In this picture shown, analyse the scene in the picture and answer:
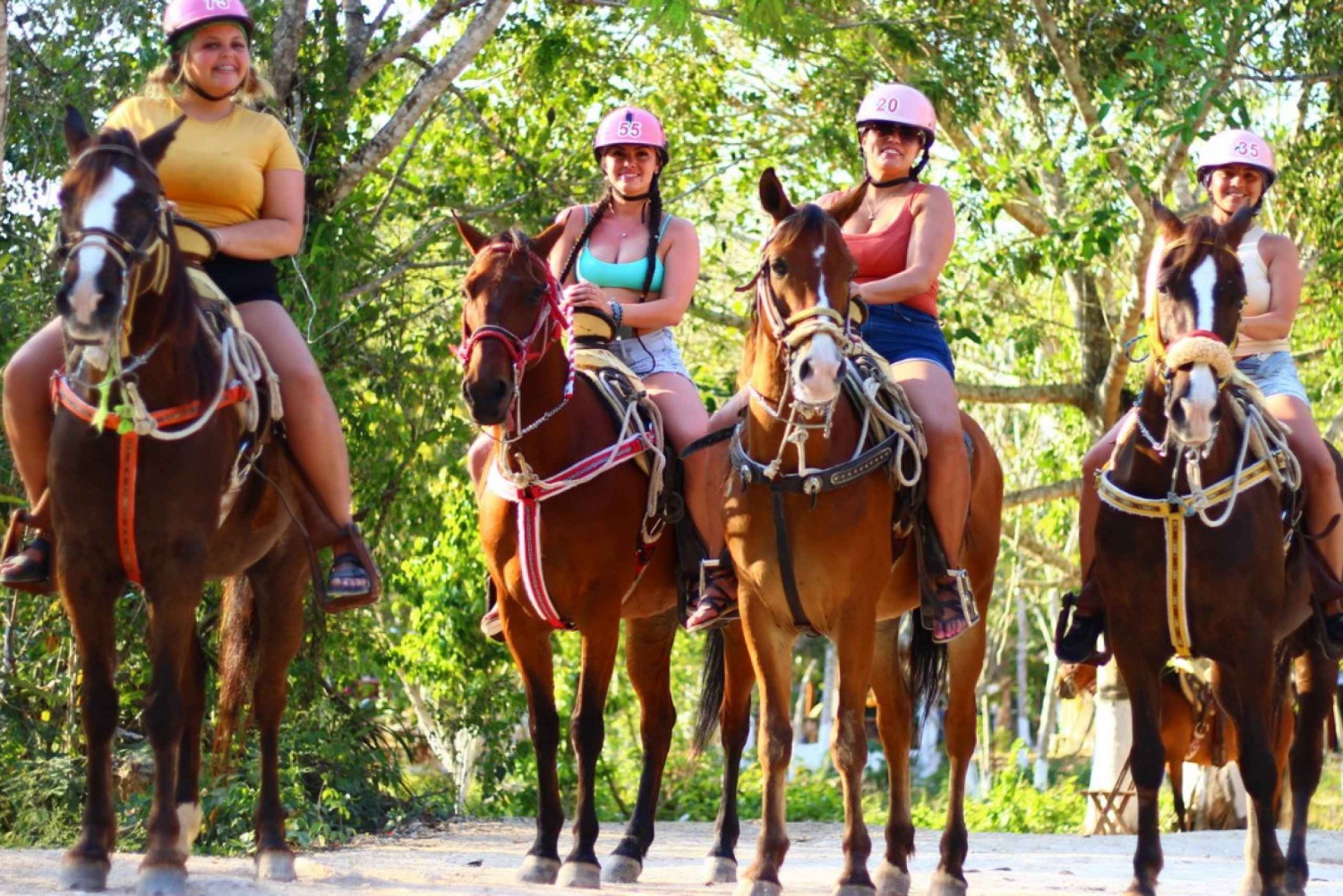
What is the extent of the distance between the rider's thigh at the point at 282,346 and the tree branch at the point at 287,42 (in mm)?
4128

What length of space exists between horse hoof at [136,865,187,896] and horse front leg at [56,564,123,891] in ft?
0.92

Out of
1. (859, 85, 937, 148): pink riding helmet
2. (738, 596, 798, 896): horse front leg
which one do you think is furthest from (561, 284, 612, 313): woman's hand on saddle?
(738, 596, 798, 896): horse front leg

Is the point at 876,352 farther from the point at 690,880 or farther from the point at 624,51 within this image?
the point at 624,51

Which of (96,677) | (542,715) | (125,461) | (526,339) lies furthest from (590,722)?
(125,461)

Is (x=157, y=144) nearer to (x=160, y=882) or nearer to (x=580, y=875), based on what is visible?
(x=160, y=882)

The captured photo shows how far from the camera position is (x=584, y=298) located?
7.80 metres

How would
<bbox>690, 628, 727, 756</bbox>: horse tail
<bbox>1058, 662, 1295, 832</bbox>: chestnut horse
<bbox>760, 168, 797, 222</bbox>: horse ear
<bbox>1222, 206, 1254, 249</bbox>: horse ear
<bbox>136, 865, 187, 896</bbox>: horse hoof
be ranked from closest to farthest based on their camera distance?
<bbox>136, 865, 187, 896</bbox>: horse hoof
<bbox>760, 168, 797, 222</bbox>: horse ear
<bbox>1222, 206, 1254, 249</bbox>: horse ear
<bbox>1058, 662, 1295, 832</bbox>: chestnut horse
<bbox>690, 628, 727, 756</bbox>: horse tail

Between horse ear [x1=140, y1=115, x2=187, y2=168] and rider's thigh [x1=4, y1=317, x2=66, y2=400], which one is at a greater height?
horse ear [x1=140, y1=115, x2=187, y2=168]

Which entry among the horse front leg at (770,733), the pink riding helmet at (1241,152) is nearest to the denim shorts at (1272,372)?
the pink riding helmet at (1241,152)

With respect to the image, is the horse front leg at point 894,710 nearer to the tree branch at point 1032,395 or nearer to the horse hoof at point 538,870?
the horse hoof at point 538,870

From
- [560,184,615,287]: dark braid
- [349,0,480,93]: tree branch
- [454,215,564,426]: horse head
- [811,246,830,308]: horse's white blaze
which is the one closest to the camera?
[811,246,830,308]: horse's white blaze

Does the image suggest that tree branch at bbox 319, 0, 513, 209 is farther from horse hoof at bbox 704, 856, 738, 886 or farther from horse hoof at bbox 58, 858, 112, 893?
horse hoof at bbox 58, 858, 112, 893

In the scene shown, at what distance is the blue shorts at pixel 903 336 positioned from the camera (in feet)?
25.1

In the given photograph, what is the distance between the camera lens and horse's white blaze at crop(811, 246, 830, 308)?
612 cm
